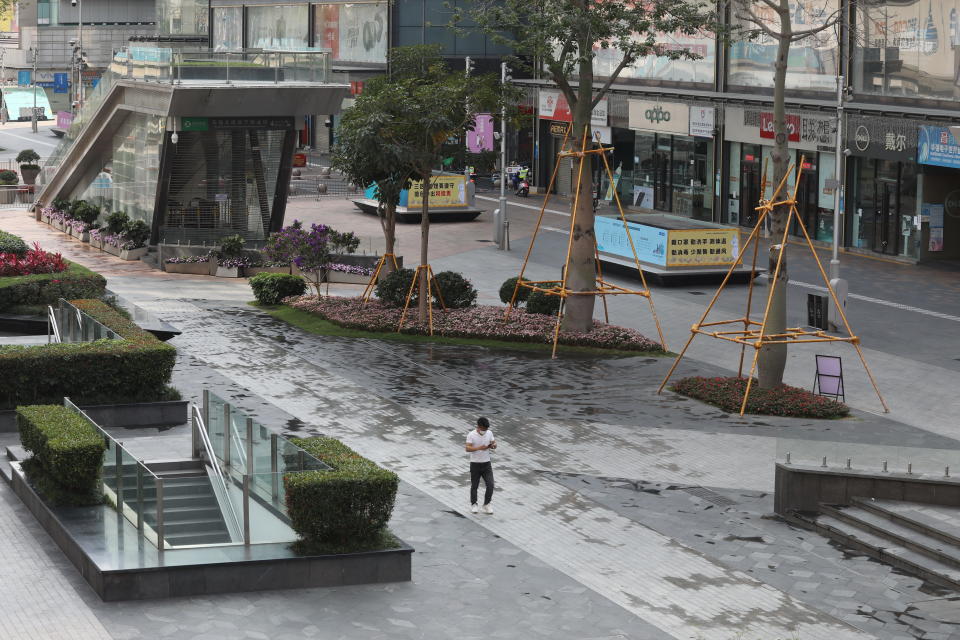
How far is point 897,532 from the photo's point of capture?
1914 centimetres

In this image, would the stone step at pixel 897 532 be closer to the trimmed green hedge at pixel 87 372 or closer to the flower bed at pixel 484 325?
the trimmed green hedge at pixel 87 372

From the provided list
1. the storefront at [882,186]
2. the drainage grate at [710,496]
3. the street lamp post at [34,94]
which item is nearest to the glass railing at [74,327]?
the drainage grate at [710,496]

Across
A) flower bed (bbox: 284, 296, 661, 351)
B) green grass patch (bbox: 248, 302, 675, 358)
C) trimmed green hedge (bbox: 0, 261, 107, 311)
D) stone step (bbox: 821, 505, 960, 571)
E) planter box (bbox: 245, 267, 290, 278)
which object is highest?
trimmed green hedge (bbox: 0, 261, 107, 311)

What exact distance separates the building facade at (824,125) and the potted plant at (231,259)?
1488cm

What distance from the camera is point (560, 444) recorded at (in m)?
23.9

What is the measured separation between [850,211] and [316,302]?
19.6m

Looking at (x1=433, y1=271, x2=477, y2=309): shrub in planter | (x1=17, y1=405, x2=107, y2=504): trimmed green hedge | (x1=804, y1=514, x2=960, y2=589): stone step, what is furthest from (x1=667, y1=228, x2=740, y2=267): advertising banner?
(x1=17, y1=405, x2=107, y2=504): trimmed green hedge

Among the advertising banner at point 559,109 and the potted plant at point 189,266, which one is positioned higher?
the advertising banner at point 559,109

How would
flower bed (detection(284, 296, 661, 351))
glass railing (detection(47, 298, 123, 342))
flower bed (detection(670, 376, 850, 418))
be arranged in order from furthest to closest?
flower bed (detection(284, 296, 661, 351)) → flower bed (detection(670, 376, 850, 418)) → glass railing (detection(47, 298, 123, 342))

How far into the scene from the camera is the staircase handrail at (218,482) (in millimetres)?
17578

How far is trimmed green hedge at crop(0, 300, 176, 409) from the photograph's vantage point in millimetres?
23500

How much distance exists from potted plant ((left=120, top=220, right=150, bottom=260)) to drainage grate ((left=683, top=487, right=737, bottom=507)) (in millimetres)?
28573

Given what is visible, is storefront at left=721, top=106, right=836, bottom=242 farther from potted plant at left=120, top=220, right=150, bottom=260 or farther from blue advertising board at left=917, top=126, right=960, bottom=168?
potted plant at left=120, top=220, right=150, bottom=260

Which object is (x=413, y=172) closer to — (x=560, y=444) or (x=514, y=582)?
(x=560, y=444)
